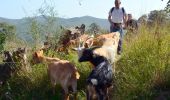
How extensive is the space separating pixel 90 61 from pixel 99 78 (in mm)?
821

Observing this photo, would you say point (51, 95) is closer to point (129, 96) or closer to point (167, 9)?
point (129, 96)

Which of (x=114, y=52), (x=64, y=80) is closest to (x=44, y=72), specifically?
(x=64, y=80)

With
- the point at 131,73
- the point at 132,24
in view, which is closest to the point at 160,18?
the point at 132,24

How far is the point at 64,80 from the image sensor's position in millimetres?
12344

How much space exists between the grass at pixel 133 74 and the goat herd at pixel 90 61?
330 mm

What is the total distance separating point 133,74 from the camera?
39.2 ft

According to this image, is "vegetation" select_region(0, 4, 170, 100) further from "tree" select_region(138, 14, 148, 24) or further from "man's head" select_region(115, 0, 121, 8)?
"man's head" select_region(115, 0, 121, 8)

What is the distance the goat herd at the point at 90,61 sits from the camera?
10.7 m

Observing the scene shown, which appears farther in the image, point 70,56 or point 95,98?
point 70,56

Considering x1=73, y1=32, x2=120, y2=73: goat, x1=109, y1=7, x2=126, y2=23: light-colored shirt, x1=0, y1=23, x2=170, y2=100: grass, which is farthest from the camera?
x1=109, y1=7, x2=126, y2=23: light-colored shirt

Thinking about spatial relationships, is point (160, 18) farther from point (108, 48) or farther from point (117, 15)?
point (108, 48)

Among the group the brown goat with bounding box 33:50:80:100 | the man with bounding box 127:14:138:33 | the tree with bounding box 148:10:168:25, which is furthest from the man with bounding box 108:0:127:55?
the brown goat with bounding box 33:50:80:100

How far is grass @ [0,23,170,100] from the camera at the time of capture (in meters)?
11.7

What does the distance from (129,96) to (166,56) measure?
4.40 ft
